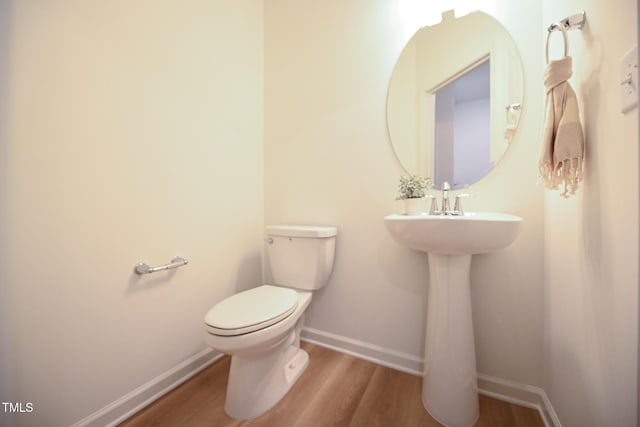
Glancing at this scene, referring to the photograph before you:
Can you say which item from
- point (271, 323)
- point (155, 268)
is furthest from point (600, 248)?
point (155, 268)

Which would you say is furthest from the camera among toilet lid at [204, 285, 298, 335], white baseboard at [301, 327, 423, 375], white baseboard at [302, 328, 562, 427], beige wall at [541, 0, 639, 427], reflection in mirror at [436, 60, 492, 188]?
white baseboard at [301, 327, 423, 375]

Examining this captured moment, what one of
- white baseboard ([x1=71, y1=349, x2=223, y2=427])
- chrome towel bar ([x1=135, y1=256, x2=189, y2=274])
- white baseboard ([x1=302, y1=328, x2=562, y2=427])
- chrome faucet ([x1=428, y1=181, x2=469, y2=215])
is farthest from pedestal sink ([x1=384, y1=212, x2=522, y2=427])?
white baseboard ([x1=71, y1=349, x2=223, y2=427])

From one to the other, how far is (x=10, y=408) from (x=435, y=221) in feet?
4.64

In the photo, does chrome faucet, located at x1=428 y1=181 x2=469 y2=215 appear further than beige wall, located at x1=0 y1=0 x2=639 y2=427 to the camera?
Yes

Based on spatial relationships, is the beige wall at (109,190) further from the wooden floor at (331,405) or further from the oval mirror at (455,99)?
the oval mirror at (455,99)

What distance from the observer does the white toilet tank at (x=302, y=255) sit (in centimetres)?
125

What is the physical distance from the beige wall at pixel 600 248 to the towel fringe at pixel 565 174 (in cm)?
3

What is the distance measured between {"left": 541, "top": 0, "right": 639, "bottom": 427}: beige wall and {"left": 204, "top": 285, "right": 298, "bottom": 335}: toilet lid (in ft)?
3.03

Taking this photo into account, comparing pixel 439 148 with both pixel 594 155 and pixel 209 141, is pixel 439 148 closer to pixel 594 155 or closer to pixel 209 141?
pixel 594 155

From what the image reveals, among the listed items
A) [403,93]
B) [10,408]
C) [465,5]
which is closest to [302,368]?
[10,408]

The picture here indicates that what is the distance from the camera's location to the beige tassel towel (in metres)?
0.66

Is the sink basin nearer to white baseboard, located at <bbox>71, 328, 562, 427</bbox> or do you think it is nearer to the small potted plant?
the small potted plant

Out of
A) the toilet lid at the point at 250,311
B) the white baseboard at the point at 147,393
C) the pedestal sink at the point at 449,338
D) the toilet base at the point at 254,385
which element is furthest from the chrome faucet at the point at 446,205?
the white baseboard at the point at 147,393

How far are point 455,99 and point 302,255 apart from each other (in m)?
1.10
